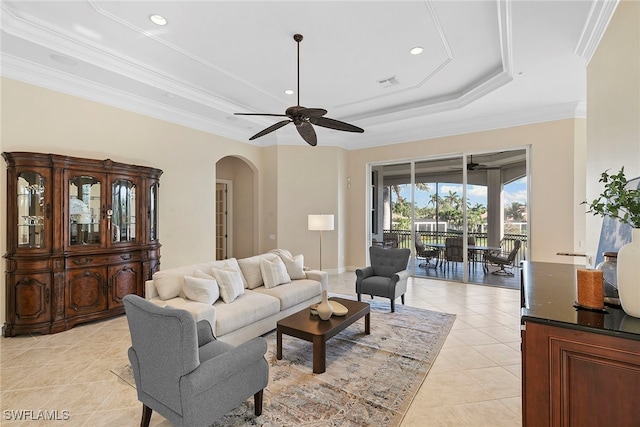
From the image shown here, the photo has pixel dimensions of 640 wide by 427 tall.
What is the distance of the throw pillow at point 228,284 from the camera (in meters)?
3.42

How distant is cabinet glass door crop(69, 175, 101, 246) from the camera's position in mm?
3832

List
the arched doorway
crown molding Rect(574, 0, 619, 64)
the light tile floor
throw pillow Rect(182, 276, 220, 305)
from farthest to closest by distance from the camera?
1. the arched doorway
2. throw pillow Rect(182, 276, 220, 305)
3. crown molding Rect(574, 0, 619, 64)
4. the light tile floor

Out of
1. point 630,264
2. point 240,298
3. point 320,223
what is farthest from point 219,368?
point 320,223

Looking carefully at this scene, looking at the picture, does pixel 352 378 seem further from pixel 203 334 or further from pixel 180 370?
pixel 180 370

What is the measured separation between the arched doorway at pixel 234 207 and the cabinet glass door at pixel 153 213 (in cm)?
289

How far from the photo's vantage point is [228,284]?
3.46 meters

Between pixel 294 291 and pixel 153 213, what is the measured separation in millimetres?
2587

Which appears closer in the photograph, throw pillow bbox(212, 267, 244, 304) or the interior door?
throw pillow bbox(212, 267, 244, 304)

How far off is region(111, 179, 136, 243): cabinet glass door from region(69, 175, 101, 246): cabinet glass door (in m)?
0.18

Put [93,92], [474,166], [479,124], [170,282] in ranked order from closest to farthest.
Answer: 1. [170,282]
2. [93,92]
3. [479,124]
4. [474,166]

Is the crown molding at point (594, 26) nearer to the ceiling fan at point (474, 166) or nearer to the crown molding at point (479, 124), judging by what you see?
the crown molding at point (479, 124)

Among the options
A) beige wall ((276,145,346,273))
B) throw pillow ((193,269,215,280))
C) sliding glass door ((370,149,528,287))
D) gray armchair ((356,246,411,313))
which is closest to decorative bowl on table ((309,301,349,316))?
throw pillow ((193,269,215,280))

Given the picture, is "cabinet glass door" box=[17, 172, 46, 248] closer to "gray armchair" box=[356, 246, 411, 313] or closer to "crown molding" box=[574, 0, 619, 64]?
"gray armchair" box=[356, 246, 411, 313]

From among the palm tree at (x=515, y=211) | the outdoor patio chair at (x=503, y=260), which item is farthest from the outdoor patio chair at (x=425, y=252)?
the palm tree at (x=515, y=211)
